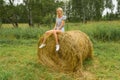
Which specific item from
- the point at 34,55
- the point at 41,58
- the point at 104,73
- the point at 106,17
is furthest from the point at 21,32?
the point at 106,17

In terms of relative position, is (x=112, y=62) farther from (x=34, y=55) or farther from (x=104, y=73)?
(x=34, y=55)

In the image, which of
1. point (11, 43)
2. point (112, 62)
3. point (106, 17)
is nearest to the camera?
point (112, 62)

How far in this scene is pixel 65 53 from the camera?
629 cm

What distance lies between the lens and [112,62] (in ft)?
24.2

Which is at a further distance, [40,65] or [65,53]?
[40,65]

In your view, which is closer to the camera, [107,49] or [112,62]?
[112,62]

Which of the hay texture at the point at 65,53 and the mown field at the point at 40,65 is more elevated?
the hay texture at the point at 65,53

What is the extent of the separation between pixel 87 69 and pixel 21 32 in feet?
20.0

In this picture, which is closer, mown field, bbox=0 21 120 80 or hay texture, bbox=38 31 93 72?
mown field, bbox=0 21 120 80

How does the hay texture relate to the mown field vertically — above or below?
above

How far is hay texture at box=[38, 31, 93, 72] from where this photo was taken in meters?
6.18

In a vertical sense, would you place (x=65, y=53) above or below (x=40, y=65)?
above

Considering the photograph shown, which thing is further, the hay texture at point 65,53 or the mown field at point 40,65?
the hay texture at point 65,53

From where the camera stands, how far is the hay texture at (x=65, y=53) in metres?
6.18
